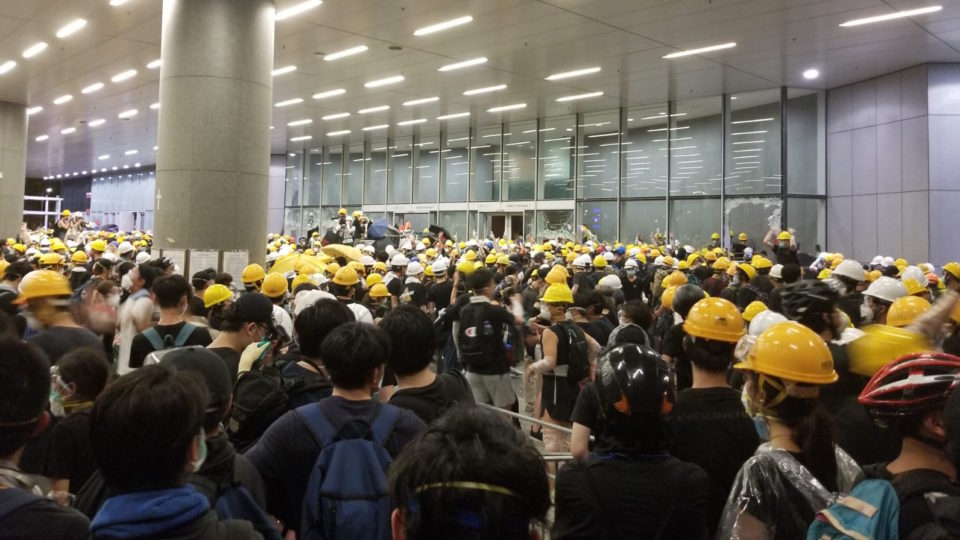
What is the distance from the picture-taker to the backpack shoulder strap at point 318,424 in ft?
8.46

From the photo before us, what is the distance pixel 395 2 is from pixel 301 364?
12.2m

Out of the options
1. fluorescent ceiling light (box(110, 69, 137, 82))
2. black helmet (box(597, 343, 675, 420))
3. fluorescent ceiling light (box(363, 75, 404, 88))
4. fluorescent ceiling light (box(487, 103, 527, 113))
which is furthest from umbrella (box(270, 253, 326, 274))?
fluorescent ceiling light (box(487, 103, 527, 113))

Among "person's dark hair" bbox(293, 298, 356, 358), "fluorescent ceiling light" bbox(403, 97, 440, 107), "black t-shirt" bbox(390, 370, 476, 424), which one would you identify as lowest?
"black t-shirt" bbox(390, 370, 476, 424)

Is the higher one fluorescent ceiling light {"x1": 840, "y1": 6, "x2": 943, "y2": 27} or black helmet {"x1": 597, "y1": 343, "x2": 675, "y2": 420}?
fluorescent ceiling light {"x1": 840, "y1": 6, "x2": 943, "y2": 27}

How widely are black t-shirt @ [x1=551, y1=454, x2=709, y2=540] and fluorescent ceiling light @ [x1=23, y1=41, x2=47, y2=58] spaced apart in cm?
2047

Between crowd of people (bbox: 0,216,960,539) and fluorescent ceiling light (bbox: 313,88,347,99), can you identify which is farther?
fluorescent ceiling light (bbox: 313,88,347,99)

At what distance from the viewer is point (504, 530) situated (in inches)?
55.3

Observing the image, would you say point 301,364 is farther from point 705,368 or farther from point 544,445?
point 544,445

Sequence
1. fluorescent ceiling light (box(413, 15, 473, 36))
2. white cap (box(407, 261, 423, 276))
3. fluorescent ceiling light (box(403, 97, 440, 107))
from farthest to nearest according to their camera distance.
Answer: fluorescent ceiling light (box(403, 97, 440, 107))
fluorescent ceiling light (box(413, 15, 473, 36))
white cap (box(407, 261, 423, 276))

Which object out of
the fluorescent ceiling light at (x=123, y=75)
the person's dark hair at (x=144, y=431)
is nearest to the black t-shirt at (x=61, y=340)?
the person's dark hair at (x=144, y=431)

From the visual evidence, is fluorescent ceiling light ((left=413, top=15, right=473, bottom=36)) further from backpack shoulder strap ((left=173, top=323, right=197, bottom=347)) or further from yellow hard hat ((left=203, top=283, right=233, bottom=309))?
backpack shoulder strap ((left=173, top=323, right=197, bottom=347))

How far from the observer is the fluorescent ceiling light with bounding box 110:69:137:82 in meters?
20.6

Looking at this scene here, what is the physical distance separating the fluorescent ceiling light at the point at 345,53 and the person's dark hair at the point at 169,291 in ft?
46.1

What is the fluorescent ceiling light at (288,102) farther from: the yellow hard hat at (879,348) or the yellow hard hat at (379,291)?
the yellow hard hat at (879,348)
